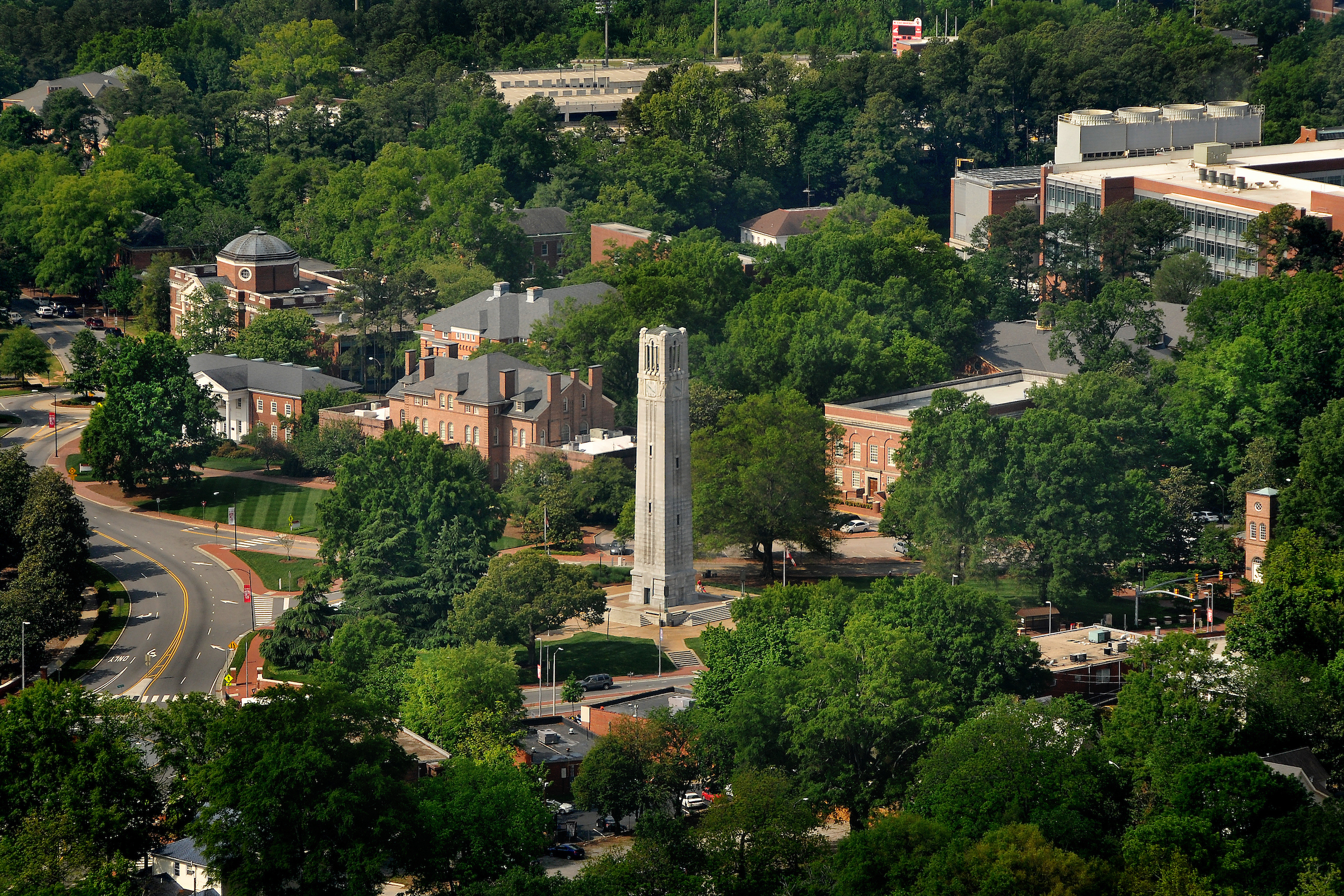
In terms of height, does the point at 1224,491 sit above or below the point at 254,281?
below

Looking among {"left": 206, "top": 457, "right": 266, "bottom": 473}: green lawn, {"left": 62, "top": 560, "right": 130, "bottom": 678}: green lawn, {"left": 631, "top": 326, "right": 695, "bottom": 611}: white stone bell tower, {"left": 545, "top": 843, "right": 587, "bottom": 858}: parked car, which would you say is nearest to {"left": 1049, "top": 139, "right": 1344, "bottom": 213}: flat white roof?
{"left": 631, "top": 326, "right": 695, "bottom": 611}: white stone bell tower

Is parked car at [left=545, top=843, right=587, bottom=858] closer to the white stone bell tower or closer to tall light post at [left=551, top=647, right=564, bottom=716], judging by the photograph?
tall light post at [left=551, top=647, right=564, bottom=716]

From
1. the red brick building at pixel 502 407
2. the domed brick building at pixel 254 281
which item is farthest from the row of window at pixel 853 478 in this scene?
the domed brick building at pixel 254 281

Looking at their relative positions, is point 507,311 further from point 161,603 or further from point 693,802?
point 693,802

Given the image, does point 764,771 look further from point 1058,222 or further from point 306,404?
point 1058,222

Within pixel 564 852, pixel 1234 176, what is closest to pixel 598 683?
pixel 564 852

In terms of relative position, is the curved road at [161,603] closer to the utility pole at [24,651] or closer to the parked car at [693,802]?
the utility pole at [24,651]
